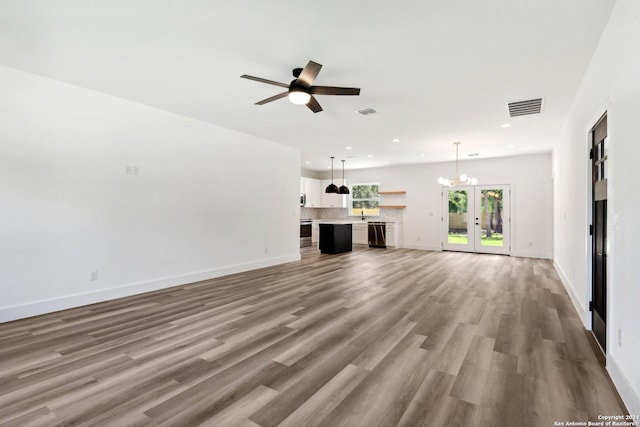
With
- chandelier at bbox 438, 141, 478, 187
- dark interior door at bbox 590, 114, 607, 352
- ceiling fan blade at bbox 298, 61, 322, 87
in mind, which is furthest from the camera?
chandelier at bbox 438, 141, 478, 187

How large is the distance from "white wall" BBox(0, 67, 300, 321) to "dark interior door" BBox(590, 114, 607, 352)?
211 inches

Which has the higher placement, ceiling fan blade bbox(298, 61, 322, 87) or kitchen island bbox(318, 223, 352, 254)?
ceiling fan blade bbox(298, 61, 322, 87)

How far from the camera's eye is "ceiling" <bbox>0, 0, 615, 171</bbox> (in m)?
2.49

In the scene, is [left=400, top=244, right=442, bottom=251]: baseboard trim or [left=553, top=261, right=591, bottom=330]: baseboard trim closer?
[left=553, top=261, right=591, bottom=330]: baseboard trim

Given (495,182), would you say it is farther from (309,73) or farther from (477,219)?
(309,73)

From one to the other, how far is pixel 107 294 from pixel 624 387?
537 cm

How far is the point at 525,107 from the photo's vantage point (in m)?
4.63

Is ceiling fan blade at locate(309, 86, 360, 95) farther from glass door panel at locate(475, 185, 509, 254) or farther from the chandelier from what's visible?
glass door panel at locate(475, 185, 509, 254)

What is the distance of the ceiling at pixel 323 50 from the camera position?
8.18ft

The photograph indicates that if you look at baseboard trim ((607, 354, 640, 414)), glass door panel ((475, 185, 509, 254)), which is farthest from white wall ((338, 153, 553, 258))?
baseboard trim ((607, 354, 640, 414))

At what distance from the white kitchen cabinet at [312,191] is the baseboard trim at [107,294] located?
206 inches

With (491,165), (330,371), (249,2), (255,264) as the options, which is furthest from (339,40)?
(491,165)

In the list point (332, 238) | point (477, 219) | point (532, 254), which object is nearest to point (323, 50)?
point (332, 238)

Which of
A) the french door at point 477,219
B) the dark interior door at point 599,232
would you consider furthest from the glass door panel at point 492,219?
the dark interior door at point 599,232
